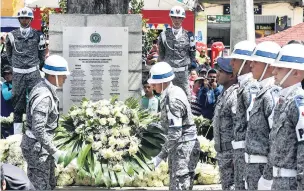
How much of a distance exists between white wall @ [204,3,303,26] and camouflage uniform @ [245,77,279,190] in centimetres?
2521

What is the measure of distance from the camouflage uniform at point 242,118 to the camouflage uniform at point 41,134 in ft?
6.44

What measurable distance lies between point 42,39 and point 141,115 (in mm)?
2682

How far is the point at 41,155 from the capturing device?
331 inches

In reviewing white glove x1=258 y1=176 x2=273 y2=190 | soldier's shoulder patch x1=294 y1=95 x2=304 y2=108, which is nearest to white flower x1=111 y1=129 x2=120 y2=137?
white glove x1=258 y1=176 x2=273 y2=190

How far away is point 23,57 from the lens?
38.9 ft

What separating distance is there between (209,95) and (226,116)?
4.98m

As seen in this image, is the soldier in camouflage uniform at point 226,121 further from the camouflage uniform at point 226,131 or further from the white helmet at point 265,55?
the white helmet at point 265,55

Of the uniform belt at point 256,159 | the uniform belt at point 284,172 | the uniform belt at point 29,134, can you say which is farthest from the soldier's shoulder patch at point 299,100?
the uniform belt at point 29,134

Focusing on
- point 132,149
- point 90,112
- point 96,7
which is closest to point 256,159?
point 132,149

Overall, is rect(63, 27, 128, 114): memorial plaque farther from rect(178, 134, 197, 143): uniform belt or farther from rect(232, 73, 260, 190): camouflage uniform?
rect(232, 73, 260, 190): camouflage uniform

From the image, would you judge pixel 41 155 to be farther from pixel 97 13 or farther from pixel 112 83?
pixel 97 13

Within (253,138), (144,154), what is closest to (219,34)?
(144,154)

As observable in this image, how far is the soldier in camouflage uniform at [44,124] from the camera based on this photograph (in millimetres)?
8180

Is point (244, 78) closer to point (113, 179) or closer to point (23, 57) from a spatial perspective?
point (113, 179)
